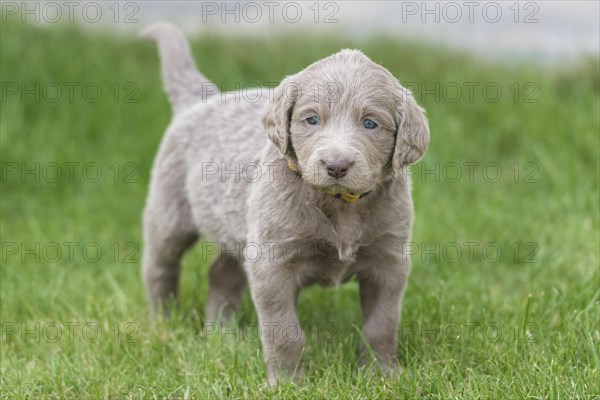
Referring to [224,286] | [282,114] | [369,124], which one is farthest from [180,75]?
[369,124]

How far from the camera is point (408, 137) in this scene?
11.3 feet

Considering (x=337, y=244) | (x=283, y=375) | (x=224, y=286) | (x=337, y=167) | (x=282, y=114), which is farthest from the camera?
(x=224, y=286)

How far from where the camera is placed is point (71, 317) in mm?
5008

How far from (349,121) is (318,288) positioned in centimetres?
197

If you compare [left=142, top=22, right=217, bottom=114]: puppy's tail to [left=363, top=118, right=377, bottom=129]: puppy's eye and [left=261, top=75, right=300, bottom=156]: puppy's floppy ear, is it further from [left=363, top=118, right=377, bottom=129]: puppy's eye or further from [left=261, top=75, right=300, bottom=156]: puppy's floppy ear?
[left=363, top=118, right=377, bottom=129]: puppy's eye

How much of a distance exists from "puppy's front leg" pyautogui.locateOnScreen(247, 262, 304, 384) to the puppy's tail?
5.42 ft

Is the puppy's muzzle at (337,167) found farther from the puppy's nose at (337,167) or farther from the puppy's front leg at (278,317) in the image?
the puppy's front leg at (278,317)

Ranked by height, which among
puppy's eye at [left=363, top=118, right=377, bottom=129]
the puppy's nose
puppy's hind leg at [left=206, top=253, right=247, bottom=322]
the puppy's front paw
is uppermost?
puppy's eye at [left=363, top=118, right=377, bottom=129]

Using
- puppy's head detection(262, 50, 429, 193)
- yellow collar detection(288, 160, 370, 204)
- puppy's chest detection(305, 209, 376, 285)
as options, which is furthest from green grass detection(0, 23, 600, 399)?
puppy's head detection(262, 50, 429, 193)

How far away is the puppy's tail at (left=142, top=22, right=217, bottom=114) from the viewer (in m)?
5.07

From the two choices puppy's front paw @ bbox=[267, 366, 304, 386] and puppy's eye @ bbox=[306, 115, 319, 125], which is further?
puppy's front paw @ bbox=[267, 366, 304, 386]

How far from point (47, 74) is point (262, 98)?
15.4 feet

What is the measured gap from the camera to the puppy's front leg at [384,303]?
12.8 ft

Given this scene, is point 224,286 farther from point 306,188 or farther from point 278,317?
point 306,188
